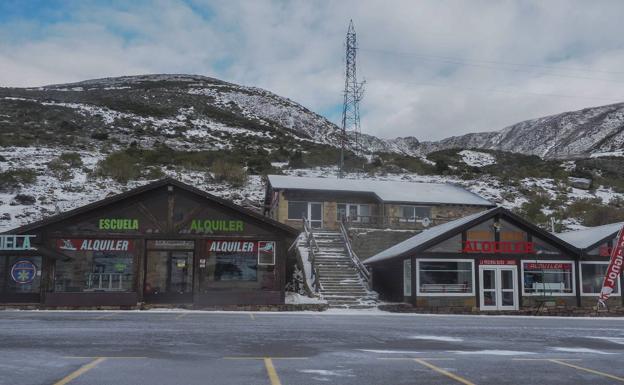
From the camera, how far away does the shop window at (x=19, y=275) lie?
2595cm

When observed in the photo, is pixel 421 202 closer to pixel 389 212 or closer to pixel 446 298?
pixel 389 212

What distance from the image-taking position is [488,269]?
28.1 meters

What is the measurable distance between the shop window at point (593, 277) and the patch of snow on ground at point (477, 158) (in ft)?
172

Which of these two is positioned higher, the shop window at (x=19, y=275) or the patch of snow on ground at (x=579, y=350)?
the shop window at (x=19, y=275)

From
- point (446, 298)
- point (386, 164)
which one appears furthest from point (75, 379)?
point (386, 164)

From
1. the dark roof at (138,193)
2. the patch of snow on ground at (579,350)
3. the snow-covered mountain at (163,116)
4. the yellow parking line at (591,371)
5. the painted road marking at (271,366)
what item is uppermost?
the snow-covered mountain at (163,116)

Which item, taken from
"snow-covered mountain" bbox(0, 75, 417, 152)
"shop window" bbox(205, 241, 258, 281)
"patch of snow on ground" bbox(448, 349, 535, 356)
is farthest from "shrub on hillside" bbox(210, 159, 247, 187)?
"patch of snow on ground" bbox(448, 349, 535, 356)

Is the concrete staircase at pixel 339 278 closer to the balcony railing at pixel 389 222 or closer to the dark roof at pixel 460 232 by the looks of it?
the dark roof at pixel 460 232

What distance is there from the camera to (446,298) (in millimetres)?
27203

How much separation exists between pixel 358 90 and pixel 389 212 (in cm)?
1985

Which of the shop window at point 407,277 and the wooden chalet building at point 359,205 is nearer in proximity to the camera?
the shop window at point 407,277

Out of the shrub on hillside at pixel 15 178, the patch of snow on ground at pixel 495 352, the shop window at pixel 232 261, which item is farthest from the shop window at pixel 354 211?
the patch of snow on ground at pixel 495 352

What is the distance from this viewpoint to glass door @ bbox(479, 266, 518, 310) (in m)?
27.8

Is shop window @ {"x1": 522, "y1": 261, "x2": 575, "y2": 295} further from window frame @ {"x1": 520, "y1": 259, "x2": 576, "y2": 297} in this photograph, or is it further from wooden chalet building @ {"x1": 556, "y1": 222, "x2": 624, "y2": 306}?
wooden chalet building @ {"x1": 556, "y1": 222, "x2": 624, "y2": 306}
